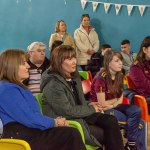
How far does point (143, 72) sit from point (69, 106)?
49.6 inches

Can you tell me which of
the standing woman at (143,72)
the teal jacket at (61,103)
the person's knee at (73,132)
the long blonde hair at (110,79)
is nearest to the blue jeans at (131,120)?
the long blonde hair at (110,79)

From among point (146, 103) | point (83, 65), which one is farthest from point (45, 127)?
point (83, 65)

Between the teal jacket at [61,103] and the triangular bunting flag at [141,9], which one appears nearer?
the teal jacket at [61,103]

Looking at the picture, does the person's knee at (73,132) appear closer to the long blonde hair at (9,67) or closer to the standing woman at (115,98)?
the long blonde hair at (9,67)

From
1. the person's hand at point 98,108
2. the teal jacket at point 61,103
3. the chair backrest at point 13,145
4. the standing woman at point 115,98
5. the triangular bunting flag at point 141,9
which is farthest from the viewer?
the triangular bunting flag at point 141,9

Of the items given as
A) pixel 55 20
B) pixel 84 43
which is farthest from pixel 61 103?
pixel 55 20

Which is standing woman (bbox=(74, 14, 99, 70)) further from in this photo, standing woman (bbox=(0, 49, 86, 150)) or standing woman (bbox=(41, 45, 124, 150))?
standing woman (bbox=(0, 49, 86, 150))

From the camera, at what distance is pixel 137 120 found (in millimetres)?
3482

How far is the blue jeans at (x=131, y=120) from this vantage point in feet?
11.4

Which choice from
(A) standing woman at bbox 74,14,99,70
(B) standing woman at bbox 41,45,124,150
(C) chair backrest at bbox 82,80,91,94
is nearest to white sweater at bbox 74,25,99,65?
(A) standing woman at bbox 74,14,99,70

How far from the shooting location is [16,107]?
7.82ft

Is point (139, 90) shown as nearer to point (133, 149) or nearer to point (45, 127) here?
point (133, 149)

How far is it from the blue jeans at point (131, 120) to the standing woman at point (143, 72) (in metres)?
0.32

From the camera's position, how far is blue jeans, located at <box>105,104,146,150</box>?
3.46m
